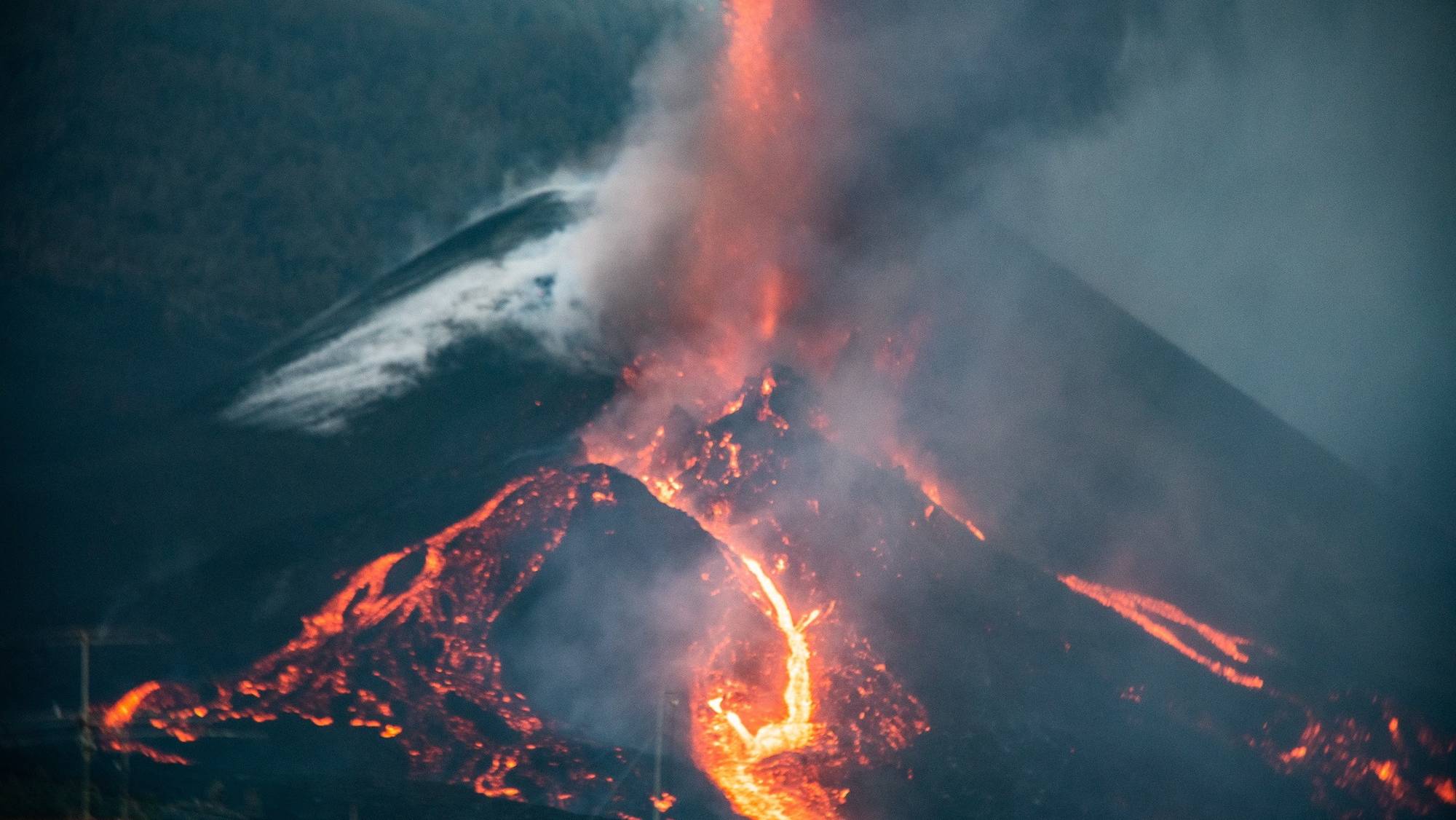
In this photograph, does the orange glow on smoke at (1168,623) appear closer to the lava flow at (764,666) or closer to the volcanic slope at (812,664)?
the volcanic slope at (812,664)

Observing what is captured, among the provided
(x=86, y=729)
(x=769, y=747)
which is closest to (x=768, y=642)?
(x=769, y=747)

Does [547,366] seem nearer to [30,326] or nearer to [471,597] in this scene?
[471,597]

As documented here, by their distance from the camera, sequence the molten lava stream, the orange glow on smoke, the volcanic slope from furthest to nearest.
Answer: the orange glow on smoke
the volcanic slope
the molten lava stream

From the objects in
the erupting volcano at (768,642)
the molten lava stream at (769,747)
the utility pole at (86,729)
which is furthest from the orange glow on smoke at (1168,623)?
the utility pole at (86,729)

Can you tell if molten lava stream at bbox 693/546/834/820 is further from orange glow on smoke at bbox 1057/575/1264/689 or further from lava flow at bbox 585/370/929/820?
orange glow on smoke at bbox 1057/575/1264/689

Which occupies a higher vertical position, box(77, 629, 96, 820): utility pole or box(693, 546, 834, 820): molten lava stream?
box(77, 629, 96, 820): utility pole

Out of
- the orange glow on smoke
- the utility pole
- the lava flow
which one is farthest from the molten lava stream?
the utility pole

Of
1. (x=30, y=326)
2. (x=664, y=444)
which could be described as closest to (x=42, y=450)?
(x=30, y=326)

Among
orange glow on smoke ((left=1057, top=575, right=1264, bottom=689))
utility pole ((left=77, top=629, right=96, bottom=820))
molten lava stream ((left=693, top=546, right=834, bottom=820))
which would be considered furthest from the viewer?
orange glow on smoke ((left=1057, top=575, right=1264, bottom=689))
